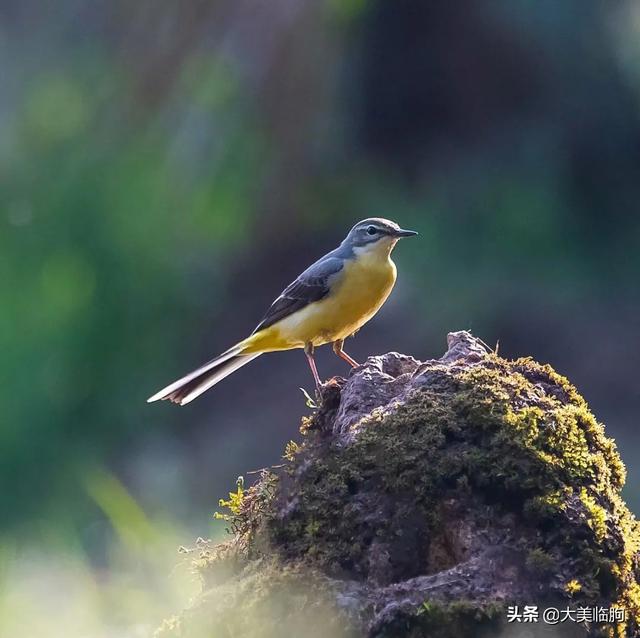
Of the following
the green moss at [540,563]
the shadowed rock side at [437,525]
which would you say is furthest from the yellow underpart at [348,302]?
the green moss at [540,563]

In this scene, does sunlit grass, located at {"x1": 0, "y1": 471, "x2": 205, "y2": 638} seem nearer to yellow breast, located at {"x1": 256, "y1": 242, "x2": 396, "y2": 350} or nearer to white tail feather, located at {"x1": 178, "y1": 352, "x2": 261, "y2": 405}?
white tail feather, located at {"x1": 178, "y1": 352, "x2": 261, "y2": 405}

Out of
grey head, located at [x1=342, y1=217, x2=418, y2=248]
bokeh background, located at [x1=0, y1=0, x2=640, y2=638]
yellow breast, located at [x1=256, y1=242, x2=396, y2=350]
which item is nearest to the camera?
yellow breast, located at [x1=256, y1=242, x2=396, y2=350]

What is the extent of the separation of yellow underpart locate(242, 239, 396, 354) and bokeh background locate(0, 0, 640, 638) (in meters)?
4.81

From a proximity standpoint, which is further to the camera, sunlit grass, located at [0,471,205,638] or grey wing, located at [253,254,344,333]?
grey wing, located at [253,254,344,333]

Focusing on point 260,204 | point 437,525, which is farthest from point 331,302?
point 260,204

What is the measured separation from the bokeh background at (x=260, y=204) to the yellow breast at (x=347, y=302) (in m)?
4.81

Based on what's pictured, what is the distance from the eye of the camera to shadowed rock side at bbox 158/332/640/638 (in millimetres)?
3691

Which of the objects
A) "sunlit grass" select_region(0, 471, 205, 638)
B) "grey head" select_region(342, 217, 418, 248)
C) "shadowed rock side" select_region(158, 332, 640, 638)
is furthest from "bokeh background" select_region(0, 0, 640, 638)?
"shadowed rock side" select_region(158, 332, 640, 638)

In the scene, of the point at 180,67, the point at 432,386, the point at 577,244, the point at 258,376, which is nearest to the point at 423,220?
the point at 577,244

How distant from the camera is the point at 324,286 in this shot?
6.89 meters

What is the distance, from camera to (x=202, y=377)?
7340mm

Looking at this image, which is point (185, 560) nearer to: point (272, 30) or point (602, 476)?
point (602, 476)

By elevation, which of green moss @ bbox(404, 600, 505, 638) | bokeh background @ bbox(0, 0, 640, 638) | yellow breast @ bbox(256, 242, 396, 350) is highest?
bokeh background @ bbox(0, 0, 640, 638)

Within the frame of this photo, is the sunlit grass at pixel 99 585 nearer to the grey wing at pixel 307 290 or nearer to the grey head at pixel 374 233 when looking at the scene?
the grey wing at pixel 307 290
